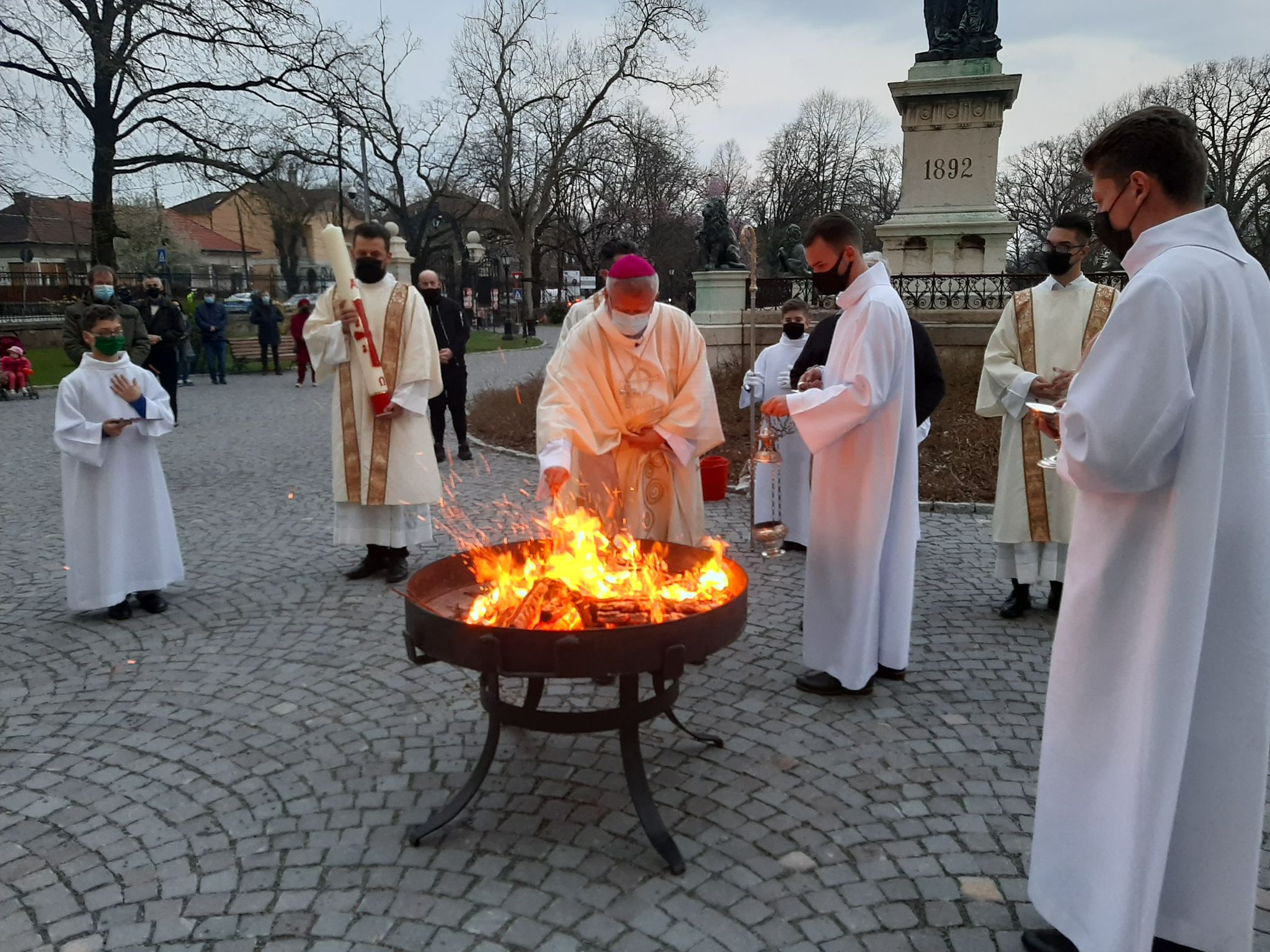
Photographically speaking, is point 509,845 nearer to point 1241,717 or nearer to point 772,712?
point 772,712

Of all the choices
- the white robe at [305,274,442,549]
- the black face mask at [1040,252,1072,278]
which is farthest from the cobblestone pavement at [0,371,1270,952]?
the black face mask at [1040,252,1072,278]

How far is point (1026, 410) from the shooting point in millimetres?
5250

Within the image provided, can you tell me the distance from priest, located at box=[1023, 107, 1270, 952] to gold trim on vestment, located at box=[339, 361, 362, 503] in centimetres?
486

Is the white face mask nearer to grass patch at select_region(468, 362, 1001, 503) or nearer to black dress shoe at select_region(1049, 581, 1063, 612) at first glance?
grass patch at select_region(468, 362, 1001, 503)

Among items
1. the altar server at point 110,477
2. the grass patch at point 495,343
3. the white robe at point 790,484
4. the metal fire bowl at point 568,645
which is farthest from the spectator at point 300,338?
the metal fire bowl at point 568,645

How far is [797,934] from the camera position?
2.71 m

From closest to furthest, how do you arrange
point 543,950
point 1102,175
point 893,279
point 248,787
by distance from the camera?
point 1102,175, point 543,950, point 248,787, point 893,279

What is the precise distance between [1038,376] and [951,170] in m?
10.3

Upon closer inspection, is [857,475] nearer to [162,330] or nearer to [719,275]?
[719,275]

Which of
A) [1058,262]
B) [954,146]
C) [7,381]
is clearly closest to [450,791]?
[1058,262]

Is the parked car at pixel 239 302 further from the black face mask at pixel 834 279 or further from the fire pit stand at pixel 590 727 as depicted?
the fire pit stand at pixel 590 727

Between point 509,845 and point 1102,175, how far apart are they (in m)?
2.81

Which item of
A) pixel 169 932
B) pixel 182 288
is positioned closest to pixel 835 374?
pixel 169 932

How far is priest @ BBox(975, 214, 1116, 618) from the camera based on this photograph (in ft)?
17.2
